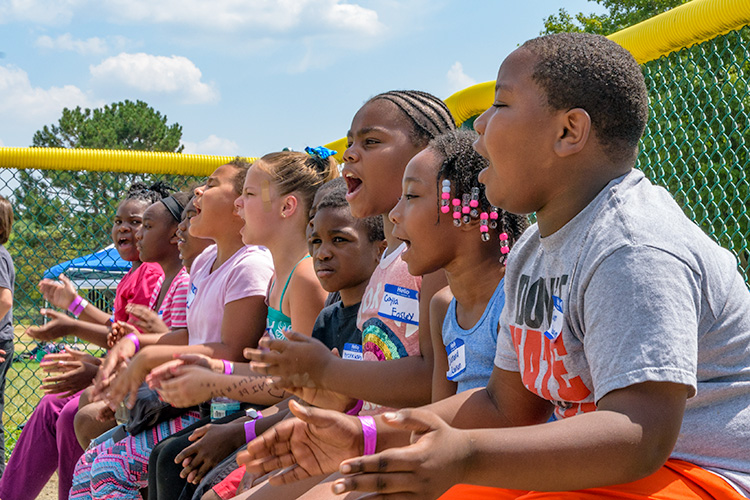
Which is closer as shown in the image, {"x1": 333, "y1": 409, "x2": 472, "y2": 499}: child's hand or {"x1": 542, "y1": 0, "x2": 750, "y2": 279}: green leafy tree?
{"x1": 333, "y1": 409, "x2": 472, "y2": 499}: child's hand

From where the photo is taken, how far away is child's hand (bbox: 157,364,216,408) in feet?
7.51

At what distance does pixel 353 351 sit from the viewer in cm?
253

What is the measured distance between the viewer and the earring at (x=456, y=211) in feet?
6.87

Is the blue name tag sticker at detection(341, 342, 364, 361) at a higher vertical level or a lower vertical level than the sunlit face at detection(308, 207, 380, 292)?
lower

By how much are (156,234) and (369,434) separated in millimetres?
3199

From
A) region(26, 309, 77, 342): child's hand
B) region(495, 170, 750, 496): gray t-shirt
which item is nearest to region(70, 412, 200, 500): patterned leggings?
region(26, 309, 77, 342): child's hand

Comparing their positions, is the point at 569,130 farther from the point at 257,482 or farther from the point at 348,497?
the point at 257,482

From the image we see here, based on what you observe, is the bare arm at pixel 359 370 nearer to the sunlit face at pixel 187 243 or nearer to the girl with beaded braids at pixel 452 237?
the girl with beaded braids at pixel 452 237

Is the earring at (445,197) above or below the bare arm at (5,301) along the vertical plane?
above

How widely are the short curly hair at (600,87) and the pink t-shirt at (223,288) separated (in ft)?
6.66

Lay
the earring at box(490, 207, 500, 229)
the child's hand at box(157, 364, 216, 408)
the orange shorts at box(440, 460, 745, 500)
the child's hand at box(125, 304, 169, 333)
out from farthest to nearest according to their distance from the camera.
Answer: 1. the child's hand at box(125, 304, 169, 333)
2. the child's hand at box(157, 364, 216, 408)
3. the earring at box(490, 207, 500, 229)
4. the orange shorts at box(440, 460, 745, 500)

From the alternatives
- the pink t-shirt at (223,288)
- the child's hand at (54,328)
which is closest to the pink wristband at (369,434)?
the pink t-shirt at (223,288)

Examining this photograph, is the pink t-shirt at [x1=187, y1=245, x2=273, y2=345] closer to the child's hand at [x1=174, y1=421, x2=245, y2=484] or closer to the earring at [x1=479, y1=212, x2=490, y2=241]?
the child's hand at [x1=174, y1=421, x2=245, y2=484]

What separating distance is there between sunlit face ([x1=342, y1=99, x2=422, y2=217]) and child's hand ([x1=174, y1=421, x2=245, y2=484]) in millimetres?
853
